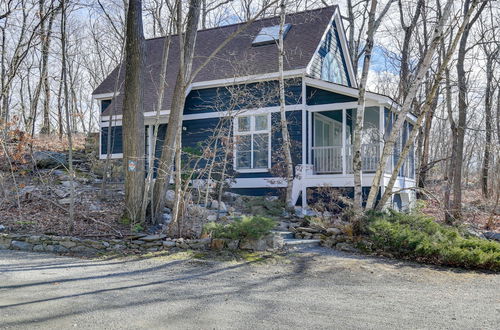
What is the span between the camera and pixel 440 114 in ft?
110

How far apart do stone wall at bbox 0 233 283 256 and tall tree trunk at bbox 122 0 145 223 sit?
114cm

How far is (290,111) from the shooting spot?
13938mm

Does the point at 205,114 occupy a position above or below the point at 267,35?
below

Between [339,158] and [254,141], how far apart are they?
2715 millimetres

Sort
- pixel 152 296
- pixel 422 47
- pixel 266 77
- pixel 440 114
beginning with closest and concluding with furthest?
pixel 152 296 → pixel 266 77 → pixel 422 47 → pixel 440 114

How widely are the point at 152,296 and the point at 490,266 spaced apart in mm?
5397

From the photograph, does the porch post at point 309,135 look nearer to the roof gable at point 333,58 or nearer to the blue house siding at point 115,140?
the roof gable at point 333,58

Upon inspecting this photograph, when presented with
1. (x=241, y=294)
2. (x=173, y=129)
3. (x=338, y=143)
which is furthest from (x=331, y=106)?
(x=241, y=294)

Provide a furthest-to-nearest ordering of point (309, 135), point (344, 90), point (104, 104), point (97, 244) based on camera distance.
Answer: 1. point (104, 104)
2. point (309, 135)
3. point (344, 90)
4. point (97, 244)

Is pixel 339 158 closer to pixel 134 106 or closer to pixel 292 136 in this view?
pixel 292 136

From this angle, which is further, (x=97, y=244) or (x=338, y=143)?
(x=338, y=143)

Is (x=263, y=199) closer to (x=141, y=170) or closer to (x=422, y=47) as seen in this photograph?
(x=141, y=170)

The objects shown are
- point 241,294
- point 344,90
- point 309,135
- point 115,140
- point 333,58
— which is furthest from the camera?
point 115,140

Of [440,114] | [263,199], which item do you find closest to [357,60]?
[440,114]
